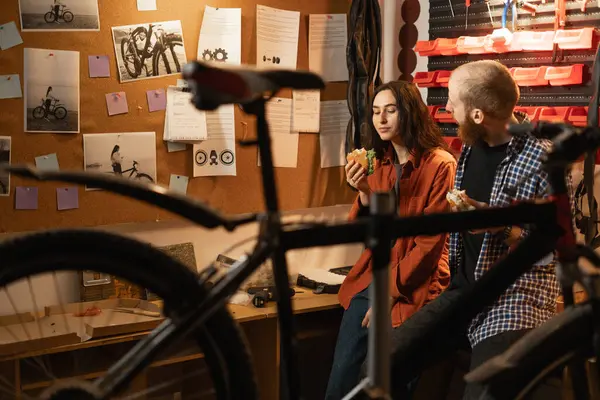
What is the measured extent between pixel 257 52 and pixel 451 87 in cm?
116

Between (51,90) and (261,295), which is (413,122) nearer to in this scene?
(261,295)

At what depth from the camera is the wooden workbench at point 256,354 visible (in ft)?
8.35

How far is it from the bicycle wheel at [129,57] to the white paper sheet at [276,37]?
57 cm

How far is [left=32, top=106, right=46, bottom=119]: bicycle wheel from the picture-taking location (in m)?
3.12

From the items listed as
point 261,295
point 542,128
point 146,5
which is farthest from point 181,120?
point 542,128

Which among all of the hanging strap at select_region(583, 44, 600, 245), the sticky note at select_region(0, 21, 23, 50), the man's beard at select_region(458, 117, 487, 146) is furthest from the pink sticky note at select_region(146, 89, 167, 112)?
the hanging strap at select_region(583, 44, 600, 245)

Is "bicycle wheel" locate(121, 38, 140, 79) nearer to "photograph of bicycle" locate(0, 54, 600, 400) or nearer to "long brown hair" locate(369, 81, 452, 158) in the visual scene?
"long brown hair" locate(369, 81, 452, 158)

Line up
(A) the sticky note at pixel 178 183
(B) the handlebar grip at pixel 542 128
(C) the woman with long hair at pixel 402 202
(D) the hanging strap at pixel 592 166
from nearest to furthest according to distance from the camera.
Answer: (B) the handlebar grip at pixel 542 128 → (D) the hanging strap at pixel 592 166 → (C) the woman with long hair at pixel 402 202 → (A) the sticky note at pixel 178 183

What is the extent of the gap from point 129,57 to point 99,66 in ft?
0.43

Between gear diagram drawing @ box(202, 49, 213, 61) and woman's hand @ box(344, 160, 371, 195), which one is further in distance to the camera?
gear diagram drawing @ box(202, 49, 213, 61)

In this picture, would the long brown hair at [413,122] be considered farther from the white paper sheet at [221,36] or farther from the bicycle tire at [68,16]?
the bicycle tire at [68,16]

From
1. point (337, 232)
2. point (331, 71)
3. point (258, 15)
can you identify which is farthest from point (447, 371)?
point (337, 232)

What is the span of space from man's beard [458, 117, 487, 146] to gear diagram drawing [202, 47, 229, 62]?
1229 mm

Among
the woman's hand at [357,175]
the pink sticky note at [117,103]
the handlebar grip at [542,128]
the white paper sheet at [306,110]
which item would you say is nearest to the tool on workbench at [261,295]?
the woman's hand at [357,175]
